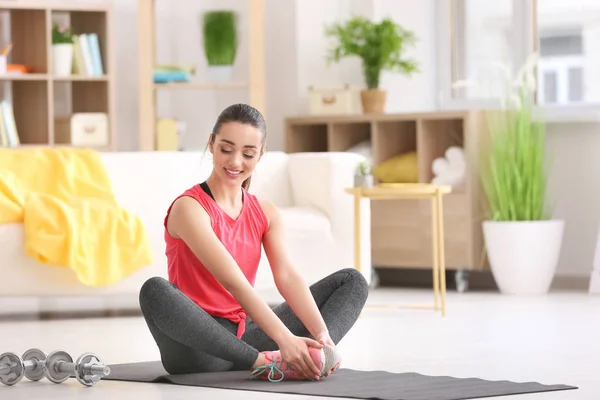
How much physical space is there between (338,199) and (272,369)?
2381 mm

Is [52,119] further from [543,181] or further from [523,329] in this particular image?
[523,329]

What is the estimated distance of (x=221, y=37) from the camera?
263 inches

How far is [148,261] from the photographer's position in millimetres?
4703

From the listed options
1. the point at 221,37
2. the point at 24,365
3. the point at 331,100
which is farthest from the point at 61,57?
the point at 24,365

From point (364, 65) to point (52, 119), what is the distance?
177cm

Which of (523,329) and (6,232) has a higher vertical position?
(6,232)

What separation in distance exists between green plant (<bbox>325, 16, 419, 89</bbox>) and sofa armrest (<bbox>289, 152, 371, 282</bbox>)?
1.19 meters

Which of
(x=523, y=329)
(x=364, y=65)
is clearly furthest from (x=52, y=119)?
(x=523, y=329)

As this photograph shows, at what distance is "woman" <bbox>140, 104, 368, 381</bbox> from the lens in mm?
2688

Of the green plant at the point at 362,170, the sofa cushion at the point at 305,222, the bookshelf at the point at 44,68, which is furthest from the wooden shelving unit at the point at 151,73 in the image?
the green plant at the point at 362,170

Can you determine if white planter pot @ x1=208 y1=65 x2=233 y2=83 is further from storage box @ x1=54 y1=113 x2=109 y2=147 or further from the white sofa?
the white sofa

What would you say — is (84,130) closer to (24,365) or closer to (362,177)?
(362,177)

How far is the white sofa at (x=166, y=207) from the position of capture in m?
4.61

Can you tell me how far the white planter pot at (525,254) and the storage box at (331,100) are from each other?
117cm
